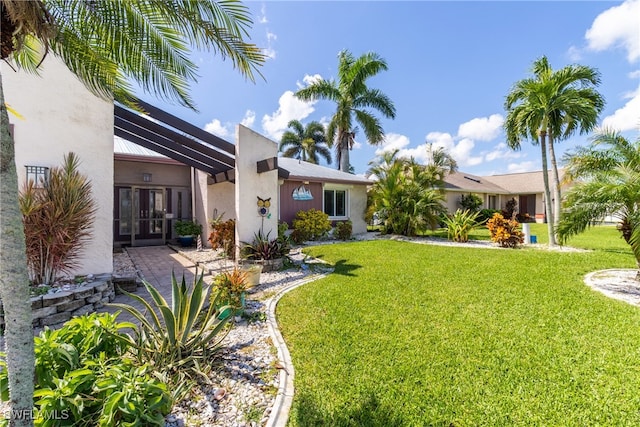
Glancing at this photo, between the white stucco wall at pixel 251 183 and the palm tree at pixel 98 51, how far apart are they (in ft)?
11.5

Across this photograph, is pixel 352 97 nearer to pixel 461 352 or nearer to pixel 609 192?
pixel 609 192

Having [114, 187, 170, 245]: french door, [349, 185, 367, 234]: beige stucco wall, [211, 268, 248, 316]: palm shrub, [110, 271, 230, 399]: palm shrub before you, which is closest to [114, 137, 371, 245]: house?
[114, 187, 170, 245]: french door

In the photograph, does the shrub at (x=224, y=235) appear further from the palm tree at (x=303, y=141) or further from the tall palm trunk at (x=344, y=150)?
the palm tree at (x=303, y=141)

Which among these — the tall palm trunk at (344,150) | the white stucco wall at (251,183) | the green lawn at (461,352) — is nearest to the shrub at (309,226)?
the white stucco wall at (251,183)

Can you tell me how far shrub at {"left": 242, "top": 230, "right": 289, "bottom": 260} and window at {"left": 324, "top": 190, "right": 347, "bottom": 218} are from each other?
7974 millimetres

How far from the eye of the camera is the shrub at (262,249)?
8.32 metres

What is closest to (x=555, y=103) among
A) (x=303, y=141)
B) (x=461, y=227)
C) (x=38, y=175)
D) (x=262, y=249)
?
(x=461, y=227)

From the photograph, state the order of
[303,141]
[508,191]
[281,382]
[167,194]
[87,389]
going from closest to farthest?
[87,389], [281,382], [167,194], [508,191], [303,141]

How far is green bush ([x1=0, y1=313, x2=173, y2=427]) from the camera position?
2135 mm

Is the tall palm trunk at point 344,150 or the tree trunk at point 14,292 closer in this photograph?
the tree trunk at point 14,292

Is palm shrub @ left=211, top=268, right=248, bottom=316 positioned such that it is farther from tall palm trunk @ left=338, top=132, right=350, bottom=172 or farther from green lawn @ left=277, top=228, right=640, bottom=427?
tall palm trunk @ left=338, top=132, right=350, bottom=172

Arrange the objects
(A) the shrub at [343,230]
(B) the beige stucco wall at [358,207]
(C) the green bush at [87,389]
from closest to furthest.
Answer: (C) the green bush at [87,389], (A) the shrub at [343,230], (B) the beige stucco wall at [358,207]

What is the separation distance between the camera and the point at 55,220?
5.39 metres

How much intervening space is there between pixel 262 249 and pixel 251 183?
209 centimetres
